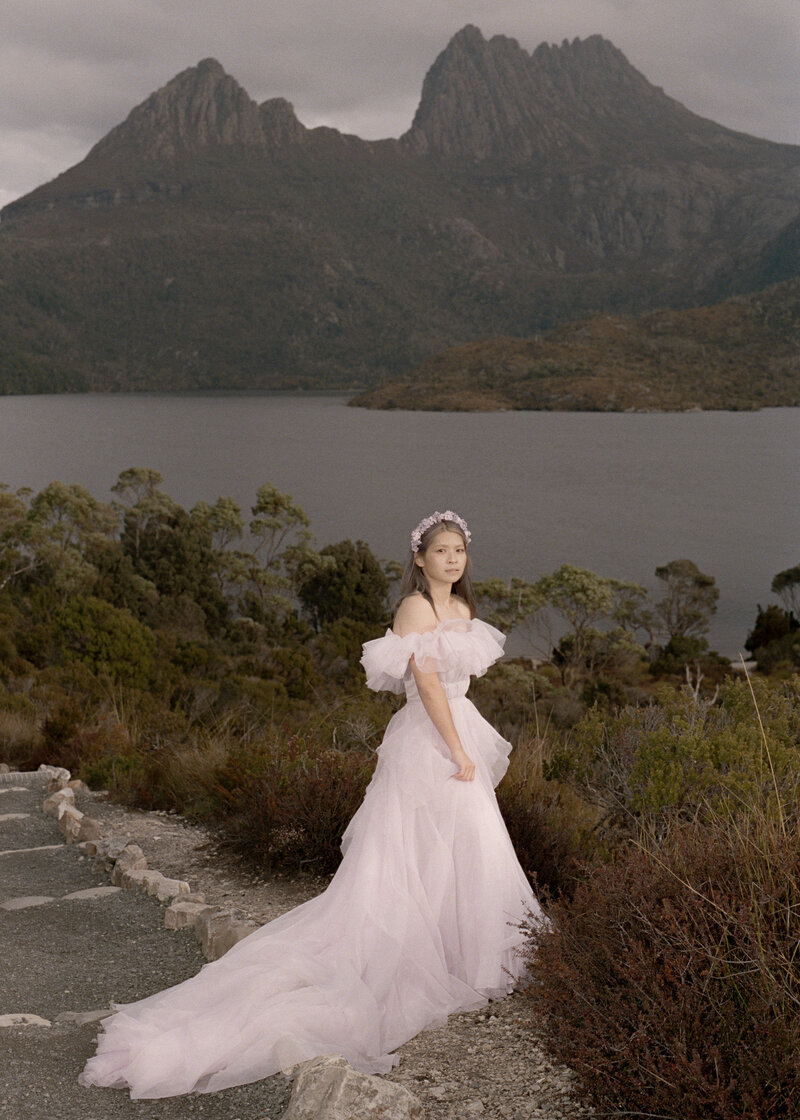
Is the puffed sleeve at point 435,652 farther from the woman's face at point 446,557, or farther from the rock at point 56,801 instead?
the rock at point 56,801

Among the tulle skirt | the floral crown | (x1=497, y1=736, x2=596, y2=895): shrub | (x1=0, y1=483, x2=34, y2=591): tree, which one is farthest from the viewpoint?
(x1=0, y1=483, x2=34, y2=591): tree

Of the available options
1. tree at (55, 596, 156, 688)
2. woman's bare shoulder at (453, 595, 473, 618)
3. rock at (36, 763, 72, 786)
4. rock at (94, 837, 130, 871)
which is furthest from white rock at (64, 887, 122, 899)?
tree at (55, 596, 156, 688)

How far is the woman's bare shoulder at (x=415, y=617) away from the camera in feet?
12.9

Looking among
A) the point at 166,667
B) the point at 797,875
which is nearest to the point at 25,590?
the point at 166,667

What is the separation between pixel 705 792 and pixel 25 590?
30281 mm

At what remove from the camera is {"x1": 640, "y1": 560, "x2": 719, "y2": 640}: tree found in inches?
1590

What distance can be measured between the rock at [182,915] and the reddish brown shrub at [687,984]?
1884 millimetres

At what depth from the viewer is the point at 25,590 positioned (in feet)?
105

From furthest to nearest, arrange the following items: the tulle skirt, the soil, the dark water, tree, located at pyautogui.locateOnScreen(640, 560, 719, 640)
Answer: the dark water, tree, located at pyautogui.locateOnScreen(640, 560, 719, 640), the tulle skirt, the soil

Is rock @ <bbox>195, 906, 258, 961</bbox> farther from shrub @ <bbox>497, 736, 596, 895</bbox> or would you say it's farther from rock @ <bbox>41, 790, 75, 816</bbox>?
rock @ <bbox>41, 790, 75, 816</bbox>

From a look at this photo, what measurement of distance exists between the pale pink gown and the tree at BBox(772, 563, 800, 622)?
41001mm

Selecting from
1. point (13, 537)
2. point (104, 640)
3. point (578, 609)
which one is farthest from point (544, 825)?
point (13, 537)

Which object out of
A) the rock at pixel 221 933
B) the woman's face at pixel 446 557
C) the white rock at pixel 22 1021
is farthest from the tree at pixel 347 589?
the white rock at pixel 22 1021

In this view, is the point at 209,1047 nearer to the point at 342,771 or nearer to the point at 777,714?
the point at 342,771
